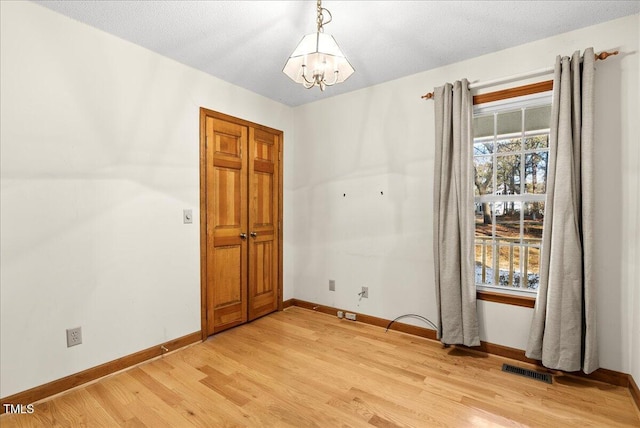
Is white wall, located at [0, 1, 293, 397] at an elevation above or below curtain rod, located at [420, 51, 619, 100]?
below

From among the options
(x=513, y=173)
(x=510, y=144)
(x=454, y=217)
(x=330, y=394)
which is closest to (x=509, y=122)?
(x=510, y=144)

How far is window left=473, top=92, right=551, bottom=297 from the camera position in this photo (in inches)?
102

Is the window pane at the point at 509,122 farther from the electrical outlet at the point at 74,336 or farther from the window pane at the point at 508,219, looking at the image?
the electrical outlet at the point at 74,336

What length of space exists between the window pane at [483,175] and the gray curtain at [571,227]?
27.0 inches

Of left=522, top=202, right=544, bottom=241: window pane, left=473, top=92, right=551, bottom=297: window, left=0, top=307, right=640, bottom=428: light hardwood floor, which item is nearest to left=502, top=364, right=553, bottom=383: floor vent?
left=0, top=307, right=640, bottom=428: light hardwood floor

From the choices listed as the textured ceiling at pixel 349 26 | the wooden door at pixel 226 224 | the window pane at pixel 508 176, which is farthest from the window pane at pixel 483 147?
the wooden door at pixel 226 224

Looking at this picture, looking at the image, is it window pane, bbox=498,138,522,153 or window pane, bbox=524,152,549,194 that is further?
window pane, bbox=498,138,522,153

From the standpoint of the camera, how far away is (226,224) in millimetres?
3182

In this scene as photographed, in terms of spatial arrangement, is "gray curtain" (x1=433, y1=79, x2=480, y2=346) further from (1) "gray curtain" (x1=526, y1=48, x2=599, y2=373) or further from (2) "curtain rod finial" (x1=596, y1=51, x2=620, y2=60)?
(2) "curtain rod finial" (x1=596, y1=51, x2=620, y2=60)

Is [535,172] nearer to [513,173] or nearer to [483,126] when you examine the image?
[513,173]

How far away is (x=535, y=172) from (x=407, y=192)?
3.57ft

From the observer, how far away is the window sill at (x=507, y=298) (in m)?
2.46

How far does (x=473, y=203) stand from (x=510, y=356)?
129cm

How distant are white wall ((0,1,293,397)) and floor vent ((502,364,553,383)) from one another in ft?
8.78
